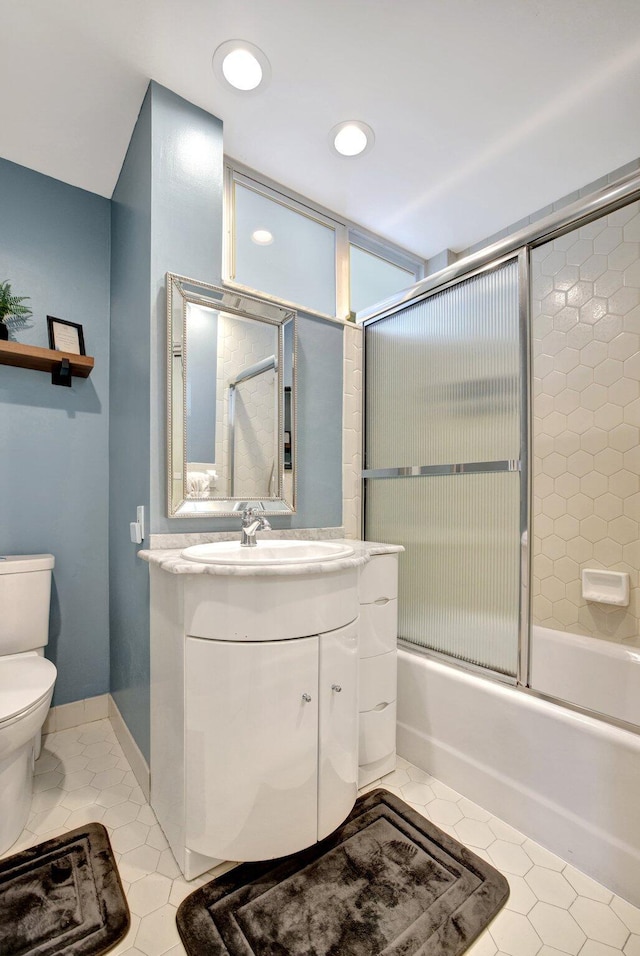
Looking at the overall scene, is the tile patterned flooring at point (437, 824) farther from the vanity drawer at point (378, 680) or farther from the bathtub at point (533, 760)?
the vanity drawer at point (378, 680)

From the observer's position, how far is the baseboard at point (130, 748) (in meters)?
1.50

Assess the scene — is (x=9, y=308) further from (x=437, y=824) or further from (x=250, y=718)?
(x=437, y=824)

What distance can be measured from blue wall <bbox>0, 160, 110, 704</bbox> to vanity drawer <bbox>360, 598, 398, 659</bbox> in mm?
1258

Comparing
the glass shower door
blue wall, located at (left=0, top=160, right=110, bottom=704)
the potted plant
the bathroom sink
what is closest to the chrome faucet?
the bathroom sink

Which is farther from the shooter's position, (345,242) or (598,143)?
(345,242)

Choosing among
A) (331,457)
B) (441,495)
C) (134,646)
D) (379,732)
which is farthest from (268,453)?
(379,732)

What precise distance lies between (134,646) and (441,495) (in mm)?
1300

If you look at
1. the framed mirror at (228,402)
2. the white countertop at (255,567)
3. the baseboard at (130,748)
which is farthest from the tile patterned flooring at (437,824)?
the framed mirror at (228,402)

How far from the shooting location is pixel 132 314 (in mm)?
1729

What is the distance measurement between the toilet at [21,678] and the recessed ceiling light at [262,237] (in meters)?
1.62

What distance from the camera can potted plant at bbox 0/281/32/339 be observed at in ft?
5.72

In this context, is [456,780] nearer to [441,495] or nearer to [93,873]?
[441,495]

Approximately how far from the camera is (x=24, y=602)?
65.4 inches

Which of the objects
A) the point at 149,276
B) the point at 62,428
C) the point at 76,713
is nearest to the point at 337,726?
the point at 76,713
